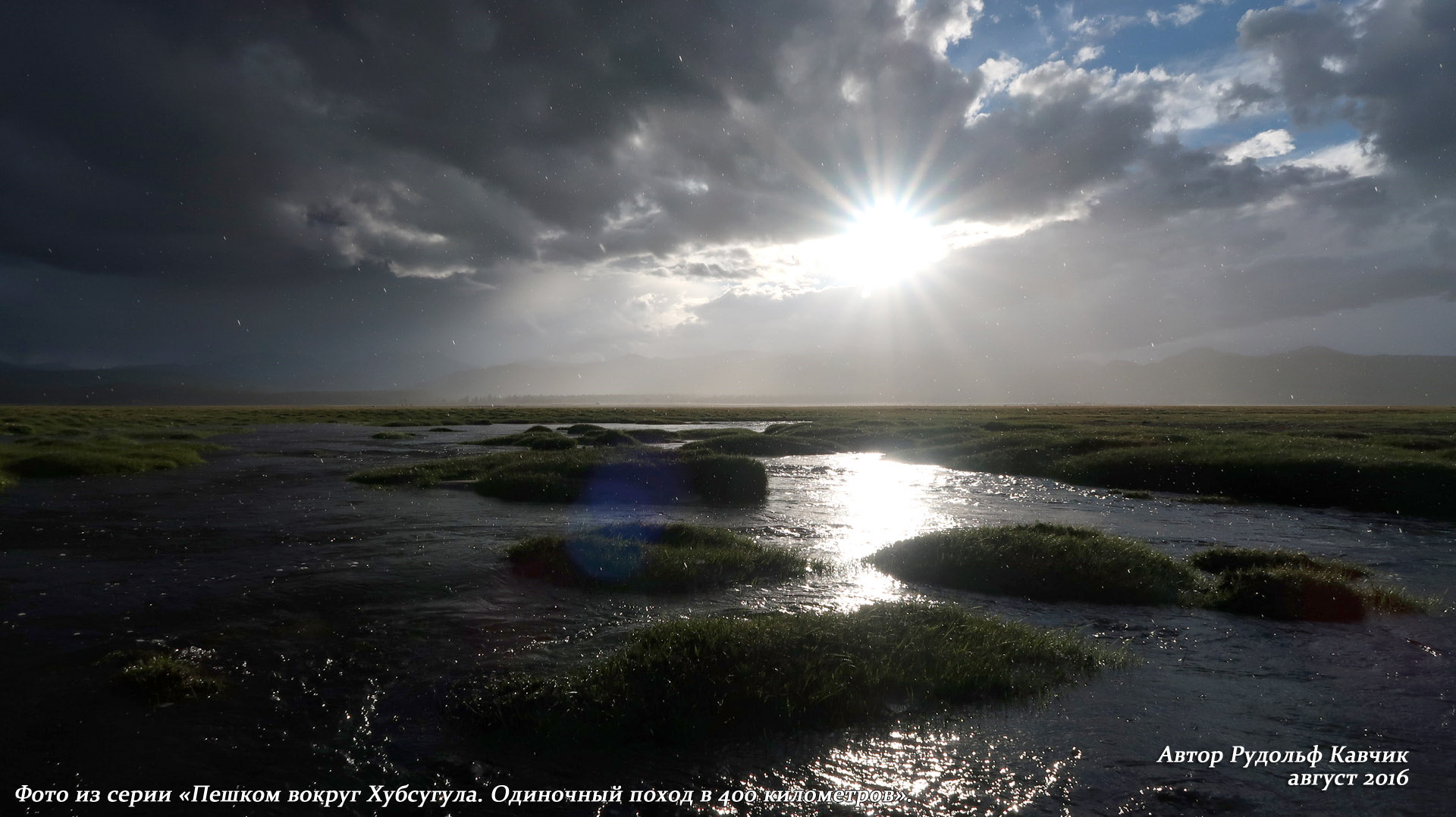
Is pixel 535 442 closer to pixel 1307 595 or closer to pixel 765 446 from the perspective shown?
pixel 765 446

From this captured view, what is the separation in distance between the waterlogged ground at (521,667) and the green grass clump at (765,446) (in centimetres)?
3202

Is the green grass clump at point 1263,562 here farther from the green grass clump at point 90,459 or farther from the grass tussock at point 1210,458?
the green grass clump at point 90,459

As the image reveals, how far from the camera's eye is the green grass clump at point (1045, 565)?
16.2 metres

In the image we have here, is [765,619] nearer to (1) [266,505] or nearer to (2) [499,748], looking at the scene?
(2) [499,748]

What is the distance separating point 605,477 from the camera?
33594 millimetres

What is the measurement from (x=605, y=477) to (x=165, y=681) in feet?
78.4

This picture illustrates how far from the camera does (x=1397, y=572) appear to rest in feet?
59.5

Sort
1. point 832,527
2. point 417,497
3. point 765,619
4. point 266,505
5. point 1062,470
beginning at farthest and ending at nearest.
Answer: point 1062,470 → point 417,497 → point 266,505 → point 832,527 → point 765,619

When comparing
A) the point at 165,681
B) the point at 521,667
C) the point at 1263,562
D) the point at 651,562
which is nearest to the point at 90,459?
the point at 165,681

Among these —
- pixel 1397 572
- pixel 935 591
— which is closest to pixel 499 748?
pixel 935 591

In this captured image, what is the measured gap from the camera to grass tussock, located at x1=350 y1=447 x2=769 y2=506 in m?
31.3

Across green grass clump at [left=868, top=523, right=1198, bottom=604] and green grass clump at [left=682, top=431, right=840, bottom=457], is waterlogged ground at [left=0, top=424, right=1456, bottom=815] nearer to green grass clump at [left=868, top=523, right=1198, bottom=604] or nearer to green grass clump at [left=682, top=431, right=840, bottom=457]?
green grass clump at [left=868, top=523, right=1198, bottom=604]

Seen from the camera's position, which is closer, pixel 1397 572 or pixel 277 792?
pixel 277 792

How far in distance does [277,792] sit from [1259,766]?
11.7 meters
